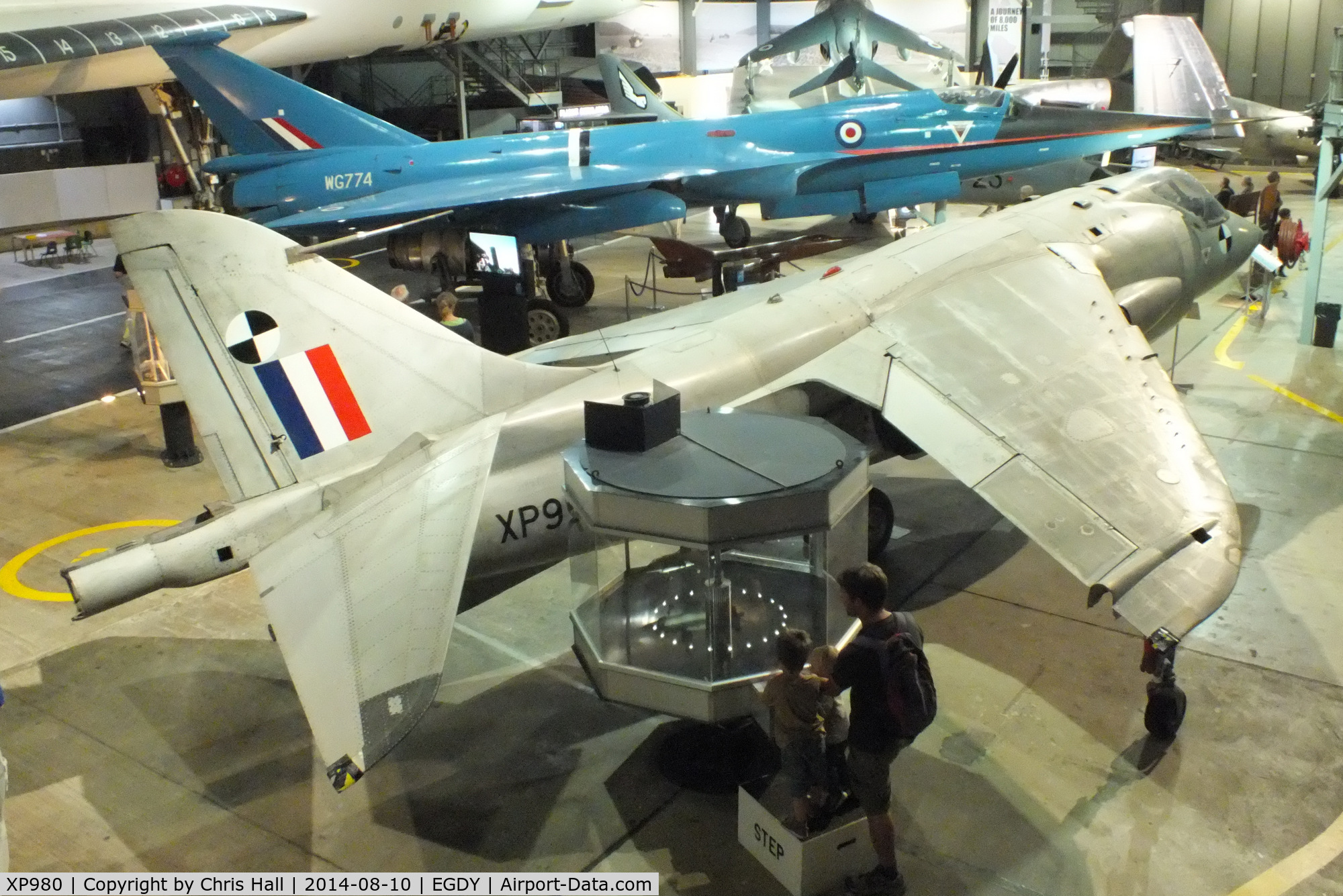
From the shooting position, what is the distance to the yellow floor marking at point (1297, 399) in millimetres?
12820

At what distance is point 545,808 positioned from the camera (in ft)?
21.6

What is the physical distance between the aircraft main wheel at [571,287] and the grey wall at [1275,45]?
93.9 feet

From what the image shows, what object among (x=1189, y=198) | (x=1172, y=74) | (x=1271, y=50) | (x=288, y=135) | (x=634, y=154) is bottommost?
(x=1189, y=198)

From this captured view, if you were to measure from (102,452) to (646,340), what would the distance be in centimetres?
709

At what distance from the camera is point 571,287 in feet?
62.0

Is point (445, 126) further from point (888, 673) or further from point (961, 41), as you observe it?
point (888, 673)

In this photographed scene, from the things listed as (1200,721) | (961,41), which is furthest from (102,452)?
(961,41)

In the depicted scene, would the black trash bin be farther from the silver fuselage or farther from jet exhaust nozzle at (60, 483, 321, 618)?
jet exhaust nozzle at (60, 483, 321, 618)

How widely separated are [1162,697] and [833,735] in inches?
109

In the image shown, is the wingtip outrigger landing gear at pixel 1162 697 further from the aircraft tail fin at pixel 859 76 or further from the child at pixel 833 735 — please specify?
the aircraft tail fin at pixel 859 76

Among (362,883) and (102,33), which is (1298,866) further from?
(102,33)

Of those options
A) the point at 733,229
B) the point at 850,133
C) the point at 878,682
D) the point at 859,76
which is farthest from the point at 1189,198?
the point at 859,76

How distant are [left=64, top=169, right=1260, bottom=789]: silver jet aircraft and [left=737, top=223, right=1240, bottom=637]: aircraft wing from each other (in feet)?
0.07

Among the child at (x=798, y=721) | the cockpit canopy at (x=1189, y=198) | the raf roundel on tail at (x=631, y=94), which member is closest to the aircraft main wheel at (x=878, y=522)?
the child at (x=798, y=721)
